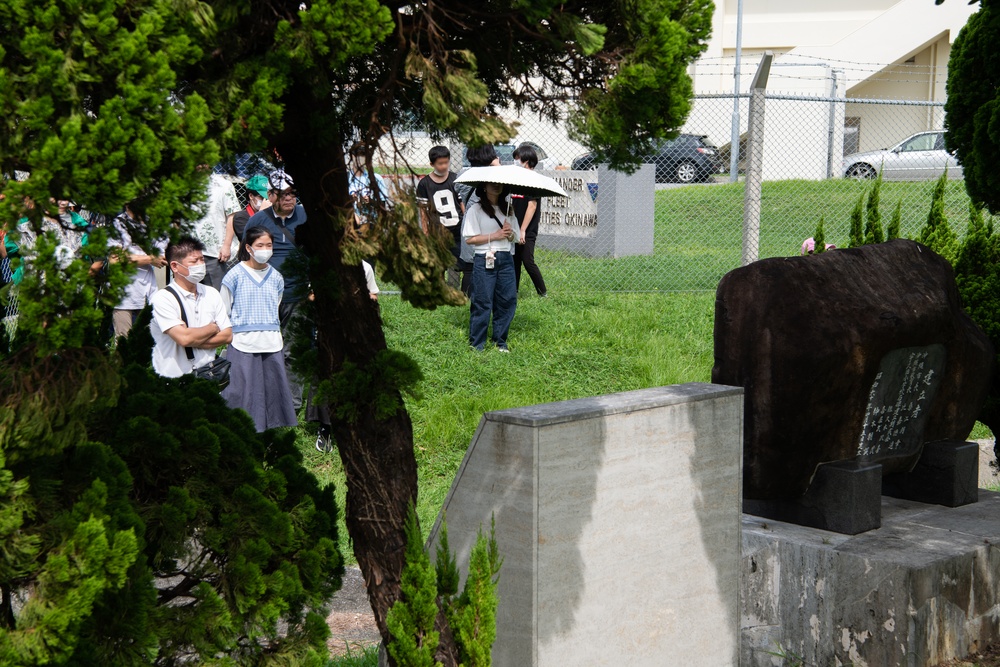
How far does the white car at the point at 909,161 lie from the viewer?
19.5 metres

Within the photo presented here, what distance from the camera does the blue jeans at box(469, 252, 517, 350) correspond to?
9.62 metres

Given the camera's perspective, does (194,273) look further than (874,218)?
No

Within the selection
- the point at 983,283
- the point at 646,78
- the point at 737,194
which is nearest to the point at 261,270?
the point at 983,283

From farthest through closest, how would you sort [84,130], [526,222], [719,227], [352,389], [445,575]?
1. [719,227]
2. [526,222]
3. [445,575]
4. [352,389]
5. [84,130]

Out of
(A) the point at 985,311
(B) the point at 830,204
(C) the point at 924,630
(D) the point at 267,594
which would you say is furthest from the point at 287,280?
(B) the point at 830,204

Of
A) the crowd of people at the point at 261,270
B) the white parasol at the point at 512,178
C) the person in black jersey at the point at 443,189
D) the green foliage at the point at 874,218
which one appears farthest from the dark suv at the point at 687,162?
the green foliage at the point at 874,218

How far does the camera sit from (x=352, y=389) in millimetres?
3182

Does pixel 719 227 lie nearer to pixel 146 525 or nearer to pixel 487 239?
pixel 487 239

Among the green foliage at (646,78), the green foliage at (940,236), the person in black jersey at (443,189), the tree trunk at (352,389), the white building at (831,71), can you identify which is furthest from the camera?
the white building at (831,71)

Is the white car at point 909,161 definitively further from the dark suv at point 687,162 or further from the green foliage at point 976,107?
the green foliage at point 976,107

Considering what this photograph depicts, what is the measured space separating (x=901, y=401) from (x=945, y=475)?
0.66 meters

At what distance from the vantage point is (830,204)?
16922 mm

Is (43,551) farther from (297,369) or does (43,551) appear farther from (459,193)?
(459,193)

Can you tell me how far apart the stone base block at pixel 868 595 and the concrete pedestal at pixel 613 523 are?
2.10ft
